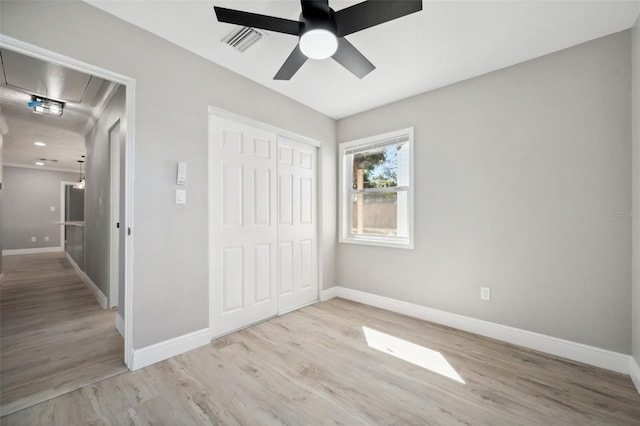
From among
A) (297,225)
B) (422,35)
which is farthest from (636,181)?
(297,225)

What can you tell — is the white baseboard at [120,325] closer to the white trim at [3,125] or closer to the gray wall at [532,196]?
the gray wall at [532,196]

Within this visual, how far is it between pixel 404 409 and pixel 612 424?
1.17 meters

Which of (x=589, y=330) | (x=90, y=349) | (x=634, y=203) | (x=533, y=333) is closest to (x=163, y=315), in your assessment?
(x=90, y=349)

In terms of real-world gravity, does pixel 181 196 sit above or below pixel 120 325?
above

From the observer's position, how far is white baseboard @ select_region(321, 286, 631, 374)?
208 centimetres

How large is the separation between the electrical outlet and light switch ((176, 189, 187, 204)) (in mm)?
3034

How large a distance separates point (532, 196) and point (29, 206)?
38.3ft

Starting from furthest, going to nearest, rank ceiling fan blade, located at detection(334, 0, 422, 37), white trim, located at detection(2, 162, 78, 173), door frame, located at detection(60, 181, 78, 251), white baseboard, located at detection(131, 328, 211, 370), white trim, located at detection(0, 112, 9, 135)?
door frame, located at detection(60, 181, 78, 251)
white trim, located at detection(2, 162, 78, 173)
white trim, located at detection(0, 112, 9, 135)
white baseboard, located at detection(131, 328, 211, 370)
ceiling fan blade, located at detection(334, 0, 422, 37)

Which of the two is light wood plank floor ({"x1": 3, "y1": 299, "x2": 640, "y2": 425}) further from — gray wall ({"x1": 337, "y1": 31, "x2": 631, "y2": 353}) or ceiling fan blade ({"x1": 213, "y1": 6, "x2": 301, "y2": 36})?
ceiling fan blade ({"x1": 213, "y1": 6, "x2": 301, "y2": 36})

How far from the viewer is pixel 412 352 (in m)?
2.34

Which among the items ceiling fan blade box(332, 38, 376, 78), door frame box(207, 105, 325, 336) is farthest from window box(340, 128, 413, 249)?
ceiling fan blade box(332, 38, 376, 78)

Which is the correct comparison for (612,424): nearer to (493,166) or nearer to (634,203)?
(634,203)

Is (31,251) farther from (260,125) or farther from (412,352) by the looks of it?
(412,352)

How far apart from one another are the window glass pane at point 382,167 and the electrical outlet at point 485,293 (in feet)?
4.71
